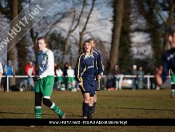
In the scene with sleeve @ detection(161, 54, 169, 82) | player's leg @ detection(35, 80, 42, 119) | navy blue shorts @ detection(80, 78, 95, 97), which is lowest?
player's leg @ detection(35, 80, 42, 119)

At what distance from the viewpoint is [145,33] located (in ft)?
182

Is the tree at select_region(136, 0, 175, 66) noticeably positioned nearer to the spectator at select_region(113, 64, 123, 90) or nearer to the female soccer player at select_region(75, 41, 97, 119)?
the spectator at select_region(113, 64, 123, 90)

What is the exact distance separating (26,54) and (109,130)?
1256 inches

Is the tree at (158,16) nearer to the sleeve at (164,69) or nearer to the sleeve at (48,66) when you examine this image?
the sleeve at (48,66)

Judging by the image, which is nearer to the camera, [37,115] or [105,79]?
[37,115]

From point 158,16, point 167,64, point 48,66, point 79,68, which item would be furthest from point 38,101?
point 158,16

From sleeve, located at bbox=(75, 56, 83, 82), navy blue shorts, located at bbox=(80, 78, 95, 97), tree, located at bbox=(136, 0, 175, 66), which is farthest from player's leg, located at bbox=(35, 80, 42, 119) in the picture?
tree, located at bbox=(136, 0, 175, 66)

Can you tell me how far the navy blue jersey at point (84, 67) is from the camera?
527 inches

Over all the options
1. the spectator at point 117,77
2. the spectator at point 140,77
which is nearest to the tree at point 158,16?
the spectator at point 140,77

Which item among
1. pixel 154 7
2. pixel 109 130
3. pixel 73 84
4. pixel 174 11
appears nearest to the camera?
pixel 109 130

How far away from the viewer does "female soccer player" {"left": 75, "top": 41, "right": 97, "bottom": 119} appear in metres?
13.4

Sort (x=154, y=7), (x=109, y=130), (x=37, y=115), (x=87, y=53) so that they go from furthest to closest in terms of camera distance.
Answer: (x=154, y=7) < (x=87, y=53) < (x=37, y=115) < (x=109, y=130)

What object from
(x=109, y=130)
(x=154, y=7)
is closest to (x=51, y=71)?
(x=109, y=130)

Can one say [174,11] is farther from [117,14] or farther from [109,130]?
[109,130]
